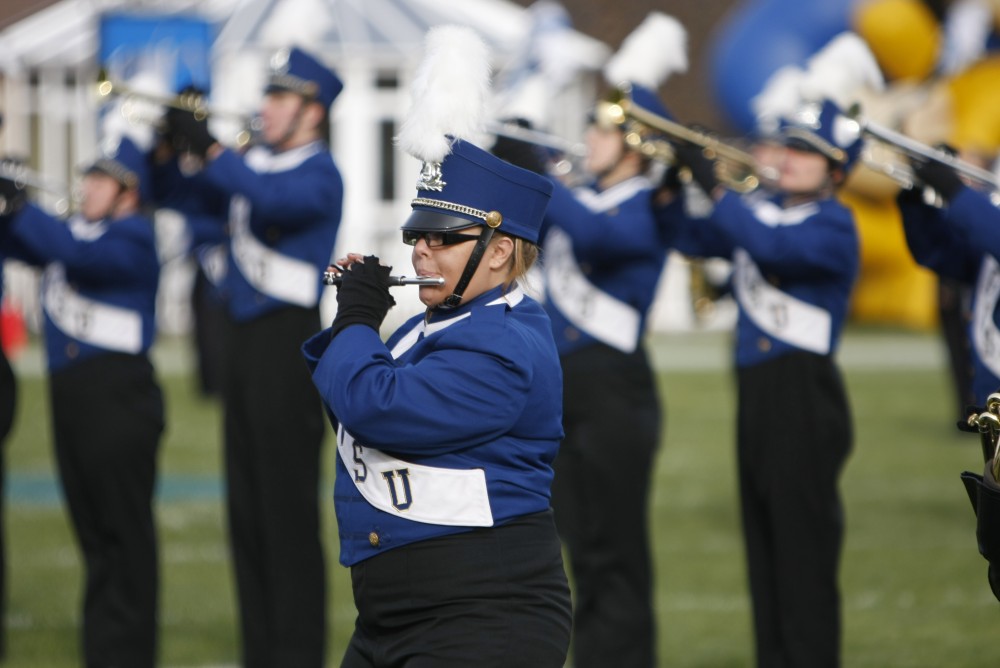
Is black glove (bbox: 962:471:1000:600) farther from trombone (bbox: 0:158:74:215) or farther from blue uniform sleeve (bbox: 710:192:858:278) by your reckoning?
trombone (bbox: 0:158:74:215)

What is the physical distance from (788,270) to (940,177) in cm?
78

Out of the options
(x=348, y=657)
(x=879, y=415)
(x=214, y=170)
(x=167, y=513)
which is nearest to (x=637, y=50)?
(x=214, y=170)

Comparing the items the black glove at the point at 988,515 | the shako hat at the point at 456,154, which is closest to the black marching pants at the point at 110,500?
the shako hat at the point at 456,154

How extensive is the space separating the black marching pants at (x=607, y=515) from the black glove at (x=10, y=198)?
2.10 meters

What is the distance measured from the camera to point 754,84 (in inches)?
840

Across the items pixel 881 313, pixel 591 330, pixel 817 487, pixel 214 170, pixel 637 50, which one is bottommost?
pixel 881 313

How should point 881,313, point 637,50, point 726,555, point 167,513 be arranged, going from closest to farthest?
point 637,50, point 726,555, point 167,513, point 881,313

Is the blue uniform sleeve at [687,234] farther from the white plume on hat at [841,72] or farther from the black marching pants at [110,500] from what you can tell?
the black marching pants at [110,500]

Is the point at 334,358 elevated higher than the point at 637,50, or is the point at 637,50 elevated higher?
the point at 637,50

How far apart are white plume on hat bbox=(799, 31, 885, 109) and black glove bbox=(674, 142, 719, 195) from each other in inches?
16.8

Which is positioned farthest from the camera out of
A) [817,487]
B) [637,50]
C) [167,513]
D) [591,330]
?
[167,513]

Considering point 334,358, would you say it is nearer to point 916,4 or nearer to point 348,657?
point 348,657

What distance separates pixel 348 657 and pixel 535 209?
108 cm

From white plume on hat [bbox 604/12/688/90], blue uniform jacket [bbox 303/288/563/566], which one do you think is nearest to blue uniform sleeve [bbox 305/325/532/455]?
blue uniform jacket [bbox 303/288/563/566]
